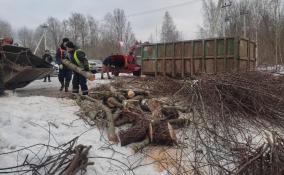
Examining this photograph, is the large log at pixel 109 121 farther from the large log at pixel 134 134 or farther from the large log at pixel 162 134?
the large log at pixel 162 134

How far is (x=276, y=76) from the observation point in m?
8.80

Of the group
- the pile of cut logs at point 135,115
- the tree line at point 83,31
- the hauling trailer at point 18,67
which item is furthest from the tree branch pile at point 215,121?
the tree line at point 83,31

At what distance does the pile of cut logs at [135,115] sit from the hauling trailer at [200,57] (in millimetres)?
3664

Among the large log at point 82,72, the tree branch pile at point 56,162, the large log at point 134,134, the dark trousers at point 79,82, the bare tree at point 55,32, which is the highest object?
the bare tree at point 55,32

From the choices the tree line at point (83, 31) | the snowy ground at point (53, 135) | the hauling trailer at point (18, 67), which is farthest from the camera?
the tree line at point (83, 31)

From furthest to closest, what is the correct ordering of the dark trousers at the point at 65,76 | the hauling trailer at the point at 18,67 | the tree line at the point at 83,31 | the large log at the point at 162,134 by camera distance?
1. the tree line at the point at 83,31
2. the dark trousers at the point at 65,76
3. the hauling trailer at the point at 18,67
4. the large log at the point at 162,134

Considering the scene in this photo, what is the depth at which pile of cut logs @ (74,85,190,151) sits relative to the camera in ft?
21.0

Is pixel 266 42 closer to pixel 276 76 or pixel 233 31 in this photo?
pixel 233 31

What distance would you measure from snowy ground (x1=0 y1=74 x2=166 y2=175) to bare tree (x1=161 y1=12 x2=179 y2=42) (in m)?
61.7

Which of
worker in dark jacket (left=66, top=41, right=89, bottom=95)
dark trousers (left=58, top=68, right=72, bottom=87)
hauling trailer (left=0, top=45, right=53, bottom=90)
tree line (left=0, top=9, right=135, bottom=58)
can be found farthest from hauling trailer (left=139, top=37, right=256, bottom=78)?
tree line (left=0, top=9, right=135, bottom=58)

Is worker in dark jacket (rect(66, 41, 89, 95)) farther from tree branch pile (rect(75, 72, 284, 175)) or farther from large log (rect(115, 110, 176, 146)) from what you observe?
large log (rect(115, 110, 176, 146))

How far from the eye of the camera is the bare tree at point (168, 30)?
6944 cm

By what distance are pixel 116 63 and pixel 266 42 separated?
65.8ft

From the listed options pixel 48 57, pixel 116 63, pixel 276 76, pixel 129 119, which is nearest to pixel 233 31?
pixel 116 63
